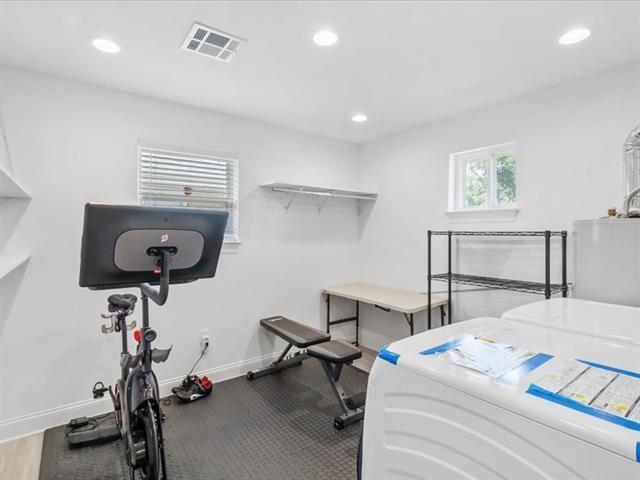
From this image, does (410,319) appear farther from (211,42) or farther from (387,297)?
(211,42)

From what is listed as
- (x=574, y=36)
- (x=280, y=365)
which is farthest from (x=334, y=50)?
(x=280, y=365)

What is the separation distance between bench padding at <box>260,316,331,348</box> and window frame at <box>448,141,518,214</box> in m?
1.64

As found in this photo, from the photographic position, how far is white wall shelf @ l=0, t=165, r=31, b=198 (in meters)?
1.61

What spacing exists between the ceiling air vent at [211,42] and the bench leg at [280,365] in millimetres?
2358

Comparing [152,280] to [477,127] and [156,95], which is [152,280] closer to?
[156,95]

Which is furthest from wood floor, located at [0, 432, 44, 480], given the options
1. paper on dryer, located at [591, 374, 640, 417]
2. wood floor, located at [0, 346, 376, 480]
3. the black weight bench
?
paper on dryer, located at [591, 374, 640, 417]

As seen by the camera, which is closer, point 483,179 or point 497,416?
point 497,416

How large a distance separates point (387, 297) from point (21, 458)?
112 inches

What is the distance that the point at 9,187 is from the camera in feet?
6.31

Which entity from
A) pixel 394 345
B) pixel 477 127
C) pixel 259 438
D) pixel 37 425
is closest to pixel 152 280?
pixel 394 345

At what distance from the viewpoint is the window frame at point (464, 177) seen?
286 cm

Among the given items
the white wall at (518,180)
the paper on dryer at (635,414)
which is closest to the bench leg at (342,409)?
the white wall at (518,180)

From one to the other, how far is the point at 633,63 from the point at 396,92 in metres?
1.47

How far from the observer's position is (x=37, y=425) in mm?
2344
